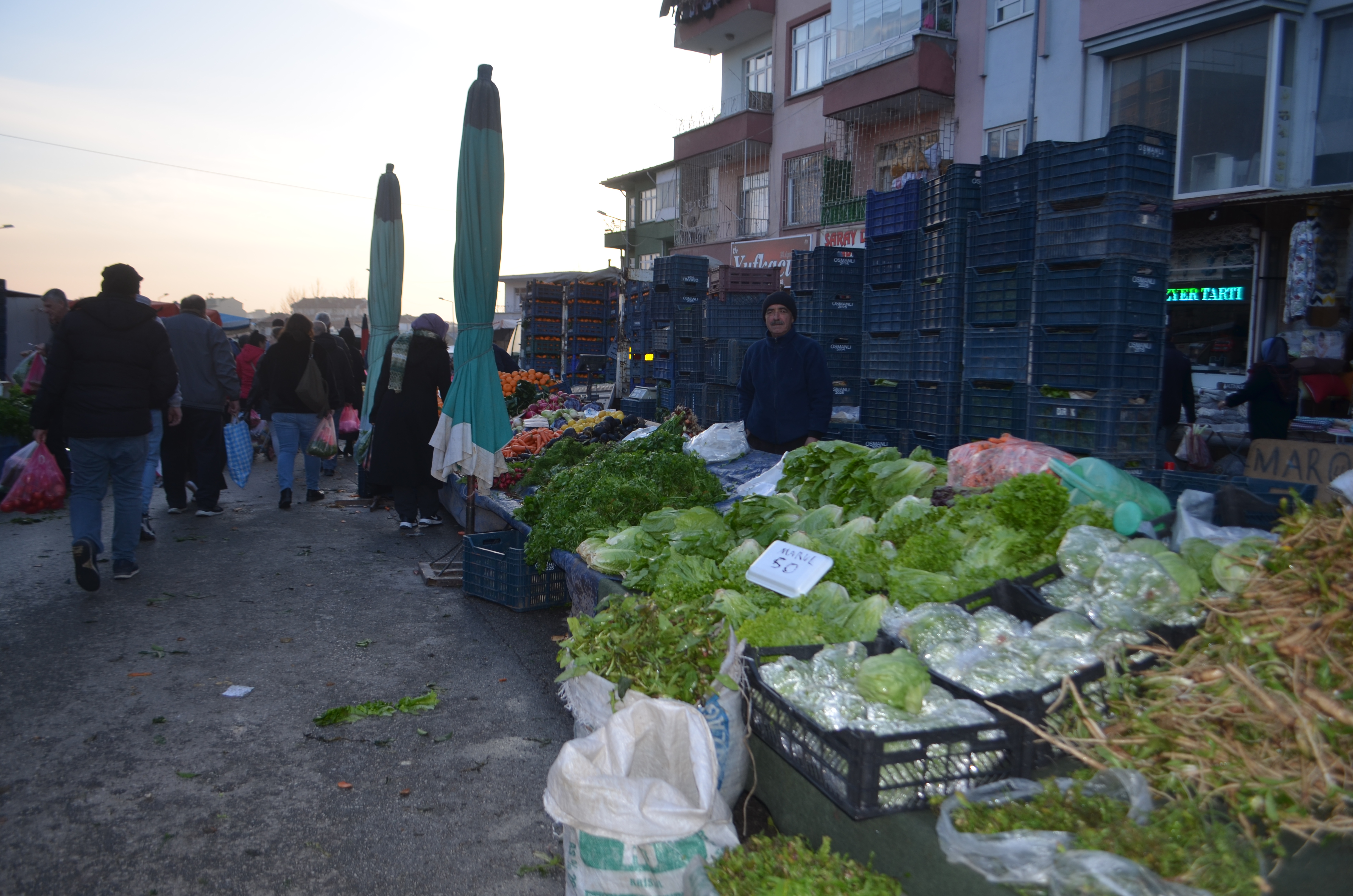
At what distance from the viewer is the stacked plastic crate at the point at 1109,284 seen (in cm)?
503

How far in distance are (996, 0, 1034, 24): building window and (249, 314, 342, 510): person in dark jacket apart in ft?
46.3

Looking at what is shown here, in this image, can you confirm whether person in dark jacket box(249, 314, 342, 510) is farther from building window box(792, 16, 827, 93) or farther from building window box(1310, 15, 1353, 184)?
building window box(792, 16, 827, 93)

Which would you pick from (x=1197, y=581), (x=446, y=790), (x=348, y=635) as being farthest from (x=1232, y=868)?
(x=348, y=635)

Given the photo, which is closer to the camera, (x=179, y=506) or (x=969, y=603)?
(x=969, y=603)

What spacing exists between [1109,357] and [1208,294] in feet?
31.3

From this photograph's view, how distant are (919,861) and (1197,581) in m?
1.52

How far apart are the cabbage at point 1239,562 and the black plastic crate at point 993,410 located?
8.61 ft

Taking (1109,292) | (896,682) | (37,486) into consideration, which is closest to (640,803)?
(896,682)

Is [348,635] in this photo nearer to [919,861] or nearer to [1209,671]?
[919,861]

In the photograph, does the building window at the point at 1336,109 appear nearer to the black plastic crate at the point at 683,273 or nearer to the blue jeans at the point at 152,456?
the black plastic crate at the point at 683,273

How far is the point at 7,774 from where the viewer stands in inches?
141

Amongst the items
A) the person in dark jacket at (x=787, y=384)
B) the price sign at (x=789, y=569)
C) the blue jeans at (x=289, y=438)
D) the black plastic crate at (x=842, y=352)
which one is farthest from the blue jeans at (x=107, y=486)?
the black plastic crate at (x=842, y=352)

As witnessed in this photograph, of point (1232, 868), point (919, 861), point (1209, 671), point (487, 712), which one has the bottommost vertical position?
point (487, 712)

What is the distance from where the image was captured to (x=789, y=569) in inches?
142
